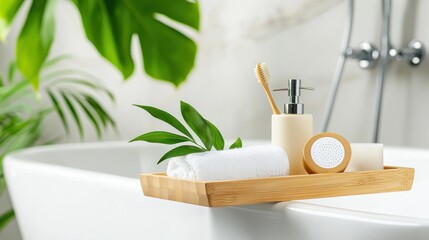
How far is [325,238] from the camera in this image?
Result: 1033mm

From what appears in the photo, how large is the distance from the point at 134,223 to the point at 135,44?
160cm

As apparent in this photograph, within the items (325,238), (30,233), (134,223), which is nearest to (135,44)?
(30,233)

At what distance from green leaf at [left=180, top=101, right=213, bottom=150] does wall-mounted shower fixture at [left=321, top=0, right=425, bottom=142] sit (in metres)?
0.99

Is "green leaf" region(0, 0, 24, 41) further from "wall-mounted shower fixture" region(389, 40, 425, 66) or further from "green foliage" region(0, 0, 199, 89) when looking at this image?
"wall-mounted shower fixture" region(389, 40, 425, 66)

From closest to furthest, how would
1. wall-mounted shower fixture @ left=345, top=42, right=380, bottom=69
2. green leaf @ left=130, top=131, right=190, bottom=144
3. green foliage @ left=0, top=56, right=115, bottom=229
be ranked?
green leaf @ left=130, top=131, right=190, bottom=144
wall-mounted shower fixture @ left=345, top=42, right=380, bottom=69
green foliage @ left=0, top=56, right=115, bottom=229

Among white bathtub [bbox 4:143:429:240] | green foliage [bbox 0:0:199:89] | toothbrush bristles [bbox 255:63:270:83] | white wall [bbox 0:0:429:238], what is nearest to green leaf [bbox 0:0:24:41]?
green foliage [bbox 0:0:199:89]

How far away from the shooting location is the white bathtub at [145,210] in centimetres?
102

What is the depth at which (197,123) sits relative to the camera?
46.9 inches

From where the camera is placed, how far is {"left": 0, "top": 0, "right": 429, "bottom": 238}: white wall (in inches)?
85.6

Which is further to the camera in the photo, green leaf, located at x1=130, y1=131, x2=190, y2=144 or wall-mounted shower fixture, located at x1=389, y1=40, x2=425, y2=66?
wall-mounted shower fixture, located at x1=389, y1=40, x2=425, y2=66

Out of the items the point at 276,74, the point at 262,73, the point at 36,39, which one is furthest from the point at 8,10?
the point at 262,73

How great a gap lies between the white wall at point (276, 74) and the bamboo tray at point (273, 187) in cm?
98

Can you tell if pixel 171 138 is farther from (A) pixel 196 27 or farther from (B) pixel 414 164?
(A) pixel 196 27

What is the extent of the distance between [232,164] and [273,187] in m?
0.07
